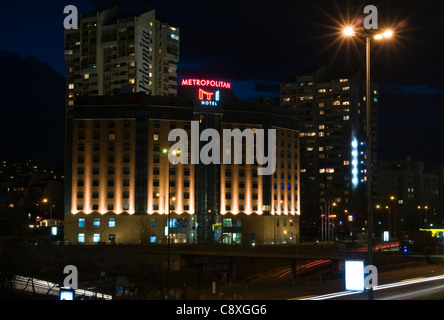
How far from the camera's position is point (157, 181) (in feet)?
418

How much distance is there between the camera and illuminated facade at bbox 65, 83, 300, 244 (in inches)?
4902

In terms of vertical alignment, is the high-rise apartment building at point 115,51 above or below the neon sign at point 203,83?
above

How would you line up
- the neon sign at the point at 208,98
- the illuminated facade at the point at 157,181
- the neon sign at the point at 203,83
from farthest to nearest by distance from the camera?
1. the neon sign at the point at 208,98
2. the neon sign at the point at 203,83
3. the illuminated facade at the point at 157,181

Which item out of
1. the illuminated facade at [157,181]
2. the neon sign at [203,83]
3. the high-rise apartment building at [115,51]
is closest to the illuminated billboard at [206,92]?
the neon sign at [203,83]

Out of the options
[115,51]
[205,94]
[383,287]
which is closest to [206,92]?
[205,94]

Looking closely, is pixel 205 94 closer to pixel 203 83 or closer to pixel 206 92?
pixel 206 92

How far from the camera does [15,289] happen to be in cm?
5969

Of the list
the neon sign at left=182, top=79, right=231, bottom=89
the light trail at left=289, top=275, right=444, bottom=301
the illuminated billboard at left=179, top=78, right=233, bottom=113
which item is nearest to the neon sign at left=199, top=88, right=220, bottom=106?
the illuminated billboard at left=179, top=78, right=233, bottom=113

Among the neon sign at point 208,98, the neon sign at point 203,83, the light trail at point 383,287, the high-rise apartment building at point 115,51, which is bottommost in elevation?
the light trail at point 383,287

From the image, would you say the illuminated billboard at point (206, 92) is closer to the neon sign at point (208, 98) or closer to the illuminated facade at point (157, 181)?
the neon sign at point (208, 98)

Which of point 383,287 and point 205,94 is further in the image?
point 205,94

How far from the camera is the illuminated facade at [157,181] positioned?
408ft

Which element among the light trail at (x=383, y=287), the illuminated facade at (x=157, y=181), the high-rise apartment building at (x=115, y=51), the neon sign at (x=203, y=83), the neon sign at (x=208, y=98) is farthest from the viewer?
the high-rise apartment building at (x=115, y=51)

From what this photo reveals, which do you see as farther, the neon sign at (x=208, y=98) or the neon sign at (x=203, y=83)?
the neon sign at (x=208, y=98)
